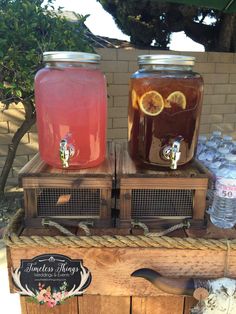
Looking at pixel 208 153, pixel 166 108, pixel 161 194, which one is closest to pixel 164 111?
pixel 166 108

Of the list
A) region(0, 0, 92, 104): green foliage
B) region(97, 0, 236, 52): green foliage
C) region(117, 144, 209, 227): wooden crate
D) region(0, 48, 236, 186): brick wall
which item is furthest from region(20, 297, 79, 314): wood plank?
region(97, 0, 236, 52): green foliage

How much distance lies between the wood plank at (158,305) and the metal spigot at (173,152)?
1.37 ft

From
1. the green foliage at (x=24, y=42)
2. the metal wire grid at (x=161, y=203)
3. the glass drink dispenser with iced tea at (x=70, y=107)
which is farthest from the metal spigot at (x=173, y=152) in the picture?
the green foliage at (x=24, y=42)

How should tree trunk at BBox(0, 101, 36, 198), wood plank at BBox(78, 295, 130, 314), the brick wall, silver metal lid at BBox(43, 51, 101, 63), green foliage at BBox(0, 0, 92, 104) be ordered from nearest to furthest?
silver metal lid at BBox(43, 51, 101, 63), wood plank at BBox(78, 295, 130, 314), green foliage at BBox(0, 0, 92, 104), tree trunk at BBox(0, 101, 36, 198), the brick wall

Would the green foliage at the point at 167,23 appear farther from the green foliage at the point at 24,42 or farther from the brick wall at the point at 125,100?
the green foliage at the point at 24,42

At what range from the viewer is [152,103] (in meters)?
0.85

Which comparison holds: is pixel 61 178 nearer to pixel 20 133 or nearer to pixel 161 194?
pixel 161 194

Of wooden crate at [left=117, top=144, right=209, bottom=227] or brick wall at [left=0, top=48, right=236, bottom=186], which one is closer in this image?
wooden crate at [left=117, top=144, right=209, bottom=227]

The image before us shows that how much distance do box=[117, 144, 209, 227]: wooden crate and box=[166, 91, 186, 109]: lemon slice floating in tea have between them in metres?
0.20

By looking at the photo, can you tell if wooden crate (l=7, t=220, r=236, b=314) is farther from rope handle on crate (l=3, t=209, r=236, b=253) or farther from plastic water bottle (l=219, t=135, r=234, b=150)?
plastic water bottle (l=219, t=135, r=234, b=150)

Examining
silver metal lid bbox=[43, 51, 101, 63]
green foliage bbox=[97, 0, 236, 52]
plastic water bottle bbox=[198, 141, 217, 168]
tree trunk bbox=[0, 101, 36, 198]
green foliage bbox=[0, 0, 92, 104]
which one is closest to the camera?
silver metal lid bbox=[43, 51, 101, 63]

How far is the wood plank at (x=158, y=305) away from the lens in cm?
93

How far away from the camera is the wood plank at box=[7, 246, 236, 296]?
863 mm

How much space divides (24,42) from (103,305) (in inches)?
71.7
